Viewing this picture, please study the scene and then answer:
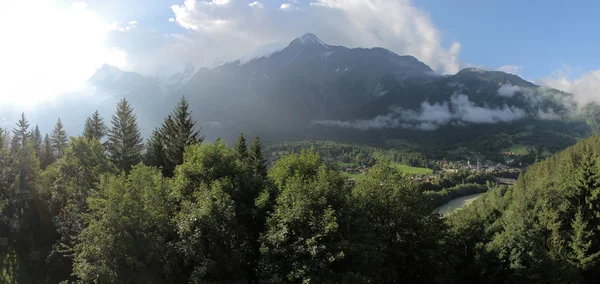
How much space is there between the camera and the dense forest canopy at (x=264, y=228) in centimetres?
1956

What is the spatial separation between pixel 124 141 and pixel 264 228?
38.9 m

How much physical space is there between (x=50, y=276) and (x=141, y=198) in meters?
19.6

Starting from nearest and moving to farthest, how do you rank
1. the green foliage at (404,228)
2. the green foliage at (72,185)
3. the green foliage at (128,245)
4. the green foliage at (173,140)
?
1. the green foliage at (128,245)
2. the green foliage at (404,228)
3. the green foliage at (72,185)
4. the green foliage at (173,140)

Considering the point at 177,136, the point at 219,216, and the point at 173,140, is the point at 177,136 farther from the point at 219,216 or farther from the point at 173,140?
the point at 219,216

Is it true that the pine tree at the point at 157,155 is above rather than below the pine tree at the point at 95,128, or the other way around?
below

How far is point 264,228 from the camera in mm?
23297

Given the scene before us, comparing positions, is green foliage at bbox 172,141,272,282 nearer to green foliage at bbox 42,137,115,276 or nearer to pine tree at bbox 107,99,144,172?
green foliage at bbox 42,137,115,276

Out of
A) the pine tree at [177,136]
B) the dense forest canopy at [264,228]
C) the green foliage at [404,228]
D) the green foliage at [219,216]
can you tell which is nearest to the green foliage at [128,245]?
the dense forest canopy at [264,228]

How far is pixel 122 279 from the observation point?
1936 centimetres

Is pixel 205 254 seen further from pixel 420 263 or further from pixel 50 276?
pixel 50 276

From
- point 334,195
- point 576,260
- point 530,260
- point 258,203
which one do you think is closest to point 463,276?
point 530,260

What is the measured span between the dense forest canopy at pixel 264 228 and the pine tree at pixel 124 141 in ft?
26.3

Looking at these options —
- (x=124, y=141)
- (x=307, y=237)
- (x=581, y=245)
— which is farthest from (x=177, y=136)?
(x=581, y=245)

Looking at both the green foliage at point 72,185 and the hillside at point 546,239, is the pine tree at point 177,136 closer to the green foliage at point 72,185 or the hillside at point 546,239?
the green foliage at point 72,185
